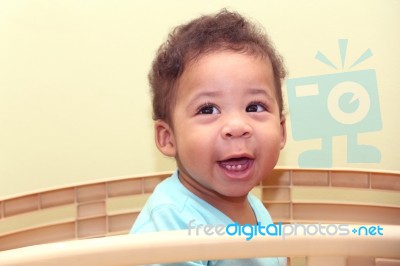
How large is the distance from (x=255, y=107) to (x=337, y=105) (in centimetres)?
48

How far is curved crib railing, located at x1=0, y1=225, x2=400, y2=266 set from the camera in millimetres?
356

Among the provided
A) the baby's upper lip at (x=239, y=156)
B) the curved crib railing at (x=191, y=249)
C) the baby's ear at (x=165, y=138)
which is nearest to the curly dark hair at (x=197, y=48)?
the baby's ear at (x=165, y=138)

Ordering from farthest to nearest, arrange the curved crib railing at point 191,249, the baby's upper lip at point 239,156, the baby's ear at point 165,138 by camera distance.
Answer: the baby's ear at point 165,138
the baby's upper lip at point 239,156
the curved crib railing at point 191,249

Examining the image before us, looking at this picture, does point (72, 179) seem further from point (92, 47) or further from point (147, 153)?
point (92, 47)

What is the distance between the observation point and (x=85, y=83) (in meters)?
1.02

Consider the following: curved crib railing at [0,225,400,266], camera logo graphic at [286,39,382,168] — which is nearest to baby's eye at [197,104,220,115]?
curved crib railing at [0,225,400,266]

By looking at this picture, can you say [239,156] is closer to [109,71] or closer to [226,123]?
[226,123]

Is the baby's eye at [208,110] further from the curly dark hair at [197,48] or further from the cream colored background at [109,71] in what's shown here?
the cream colored background at [109,71]

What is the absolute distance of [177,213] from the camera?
578 millimetres

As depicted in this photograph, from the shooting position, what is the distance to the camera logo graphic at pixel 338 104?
1.03 metres

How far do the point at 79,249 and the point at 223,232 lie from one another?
10 centimetres

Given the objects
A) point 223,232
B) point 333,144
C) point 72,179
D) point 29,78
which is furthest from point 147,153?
point 223,232

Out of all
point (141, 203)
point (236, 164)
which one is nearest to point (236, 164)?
point (236, 164)

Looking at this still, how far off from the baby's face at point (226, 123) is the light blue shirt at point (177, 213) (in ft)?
0.10
